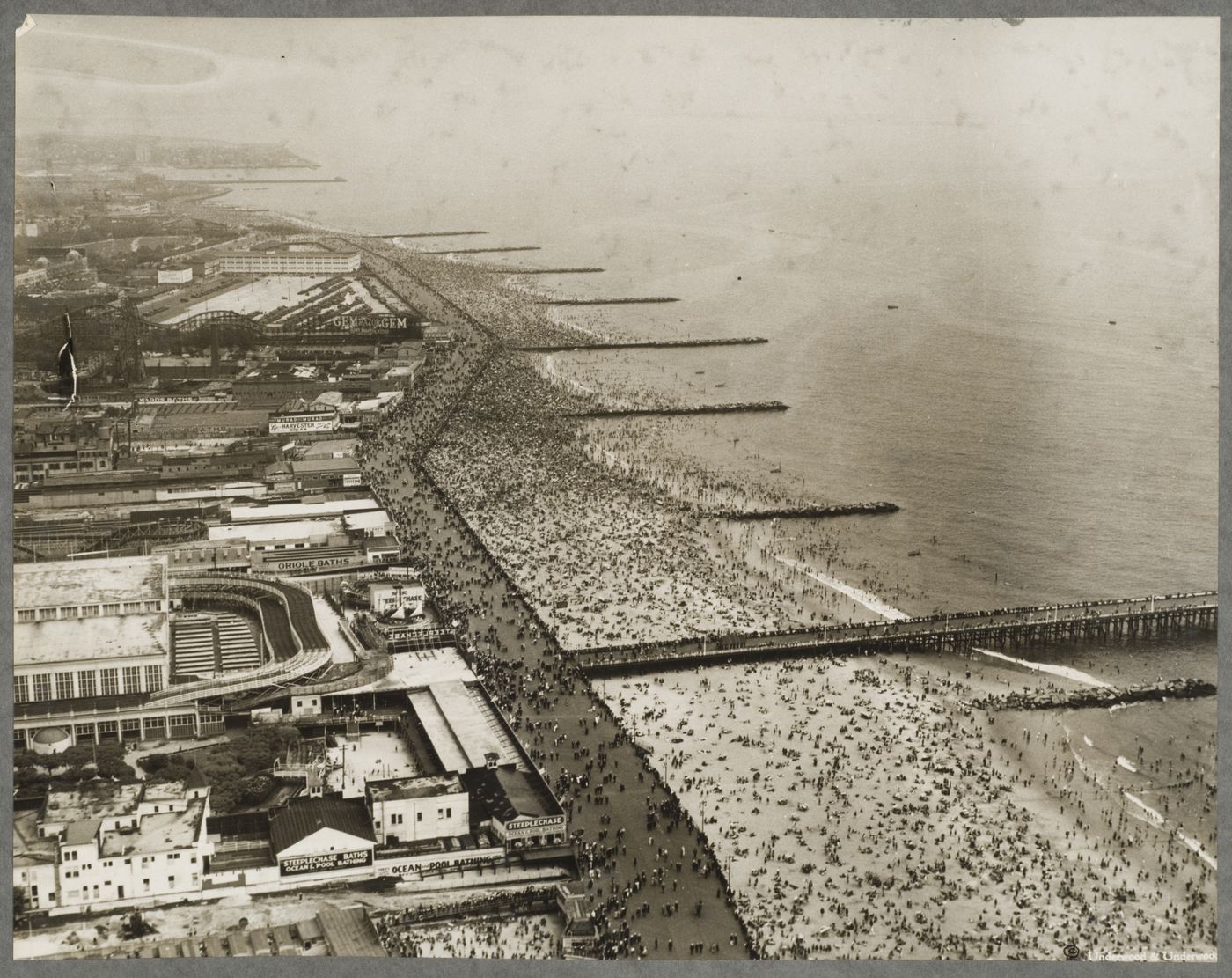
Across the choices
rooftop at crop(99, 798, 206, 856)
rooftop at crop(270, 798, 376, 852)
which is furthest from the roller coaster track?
rooftop at crop(270, 798, 376, 852)

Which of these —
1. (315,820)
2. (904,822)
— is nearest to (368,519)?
(315,820)

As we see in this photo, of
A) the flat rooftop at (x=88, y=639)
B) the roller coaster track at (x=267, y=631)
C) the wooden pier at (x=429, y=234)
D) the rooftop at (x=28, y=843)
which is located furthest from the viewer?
the wooden pier at (x=429, y=234)

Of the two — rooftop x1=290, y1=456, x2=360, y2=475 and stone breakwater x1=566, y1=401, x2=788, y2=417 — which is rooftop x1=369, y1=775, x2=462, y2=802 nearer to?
rooftop x1=290, y1=456, x2=360, y2=475

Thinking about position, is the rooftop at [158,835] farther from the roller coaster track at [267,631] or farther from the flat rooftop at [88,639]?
the flat rooftop at [88,639]

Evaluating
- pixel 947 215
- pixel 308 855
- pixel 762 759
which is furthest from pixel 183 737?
pixel 947 215

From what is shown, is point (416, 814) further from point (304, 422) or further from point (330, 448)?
point (304, 422)

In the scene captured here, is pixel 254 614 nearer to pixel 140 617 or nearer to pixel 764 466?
pixel 140 617

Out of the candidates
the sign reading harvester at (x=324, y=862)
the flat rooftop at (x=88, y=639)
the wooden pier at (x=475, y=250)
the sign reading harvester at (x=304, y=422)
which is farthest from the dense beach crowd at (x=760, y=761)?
the wooden pier at (x=475, y=250)
